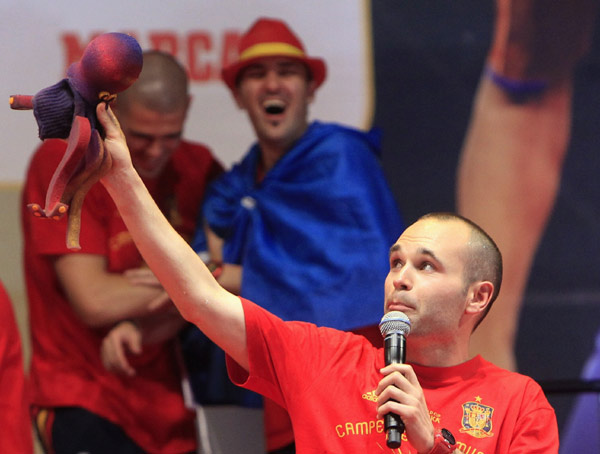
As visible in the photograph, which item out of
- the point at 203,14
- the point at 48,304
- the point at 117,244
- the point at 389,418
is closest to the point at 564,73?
the point at 203,14

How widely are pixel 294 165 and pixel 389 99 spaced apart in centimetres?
78

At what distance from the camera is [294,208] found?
325 centimetres

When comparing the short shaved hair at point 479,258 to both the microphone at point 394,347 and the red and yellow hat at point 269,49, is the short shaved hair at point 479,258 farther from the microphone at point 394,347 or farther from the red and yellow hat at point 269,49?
the red and yellow hat at point 269,49

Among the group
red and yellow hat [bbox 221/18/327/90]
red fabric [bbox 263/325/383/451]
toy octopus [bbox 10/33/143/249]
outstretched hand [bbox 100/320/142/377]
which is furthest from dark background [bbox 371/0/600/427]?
toy octopus [bbox 10/33/143/249]

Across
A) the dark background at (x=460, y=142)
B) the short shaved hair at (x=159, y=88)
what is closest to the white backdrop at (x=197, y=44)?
the dark background at (x=460, y=142)

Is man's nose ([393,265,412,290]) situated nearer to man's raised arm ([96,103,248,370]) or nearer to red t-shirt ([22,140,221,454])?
man's raised arm ([96,103,248,370])

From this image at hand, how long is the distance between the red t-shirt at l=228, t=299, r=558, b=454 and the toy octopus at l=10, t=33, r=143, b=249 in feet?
1.45

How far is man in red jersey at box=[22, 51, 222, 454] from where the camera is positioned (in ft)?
10.5

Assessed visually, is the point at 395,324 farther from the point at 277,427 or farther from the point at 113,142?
A: the point at 277,427

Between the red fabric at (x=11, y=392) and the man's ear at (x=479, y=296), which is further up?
the man's ear at (x=479, y=296)

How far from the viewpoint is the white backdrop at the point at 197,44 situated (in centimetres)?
380

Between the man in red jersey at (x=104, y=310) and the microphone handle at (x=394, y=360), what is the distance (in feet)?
4.37

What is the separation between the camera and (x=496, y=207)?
3.91 metres

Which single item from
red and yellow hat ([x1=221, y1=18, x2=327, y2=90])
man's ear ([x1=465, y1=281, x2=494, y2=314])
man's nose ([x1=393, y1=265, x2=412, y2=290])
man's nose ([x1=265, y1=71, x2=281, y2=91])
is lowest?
man's ear ([x1=465, y1=281, x2=494, y2=314])
